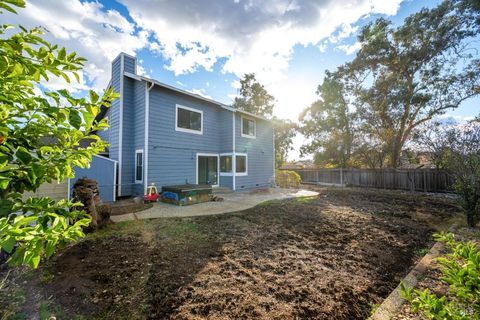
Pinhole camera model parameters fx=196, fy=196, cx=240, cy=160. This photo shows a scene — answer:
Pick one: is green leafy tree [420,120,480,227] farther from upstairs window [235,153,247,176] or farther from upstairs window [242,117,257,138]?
upstairs window [242,117,257,138]

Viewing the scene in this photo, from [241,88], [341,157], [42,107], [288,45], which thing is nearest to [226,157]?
[288,45]

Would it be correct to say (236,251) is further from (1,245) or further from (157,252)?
(1,245)

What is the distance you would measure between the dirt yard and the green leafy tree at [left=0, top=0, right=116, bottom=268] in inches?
71.6

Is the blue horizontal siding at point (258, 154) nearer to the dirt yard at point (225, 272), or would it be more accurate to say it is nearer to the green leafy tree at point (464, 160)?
the dirt yard at point (225, 272)

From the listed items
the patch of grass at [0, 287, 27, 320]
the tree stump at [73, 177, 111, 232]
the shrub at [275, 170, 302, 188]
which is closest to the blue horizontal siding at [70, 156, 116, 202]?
the tree stump at [73, 177, 111, 232]

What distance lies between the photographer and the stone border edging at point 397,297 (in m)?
2.15

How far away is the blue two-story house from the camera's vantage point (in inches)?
354

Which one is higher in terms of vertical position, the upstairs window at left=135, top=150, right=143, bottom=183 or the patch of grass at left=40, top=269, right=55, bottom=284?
the upstairs window at left=135, top=150, right=143, bottom=183

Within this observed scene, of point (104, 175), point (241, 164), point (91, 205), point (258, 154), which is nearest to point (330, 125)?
point (258, 154)

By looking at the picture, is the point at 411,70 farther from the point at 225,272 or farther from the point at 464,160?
the point at 225,272

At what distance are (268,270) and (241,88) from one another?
26.7 m

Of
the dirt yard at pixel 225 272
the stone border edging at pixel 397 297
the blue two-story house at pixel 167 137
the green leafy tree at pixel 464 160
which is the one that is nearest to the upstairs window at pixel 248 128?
the blue two-story house at pixel 167 137

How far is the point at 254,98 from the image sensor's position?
26.8m

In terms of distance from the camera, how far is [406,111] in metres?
15.5
